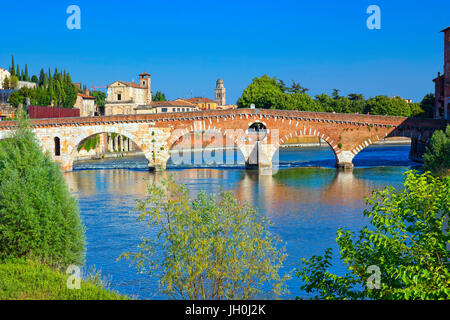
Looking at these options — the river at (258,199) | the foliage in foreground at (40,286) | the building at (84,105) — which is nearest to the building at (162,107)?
the building at (84,105)

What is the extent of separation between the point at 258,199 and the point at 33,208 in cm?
1402

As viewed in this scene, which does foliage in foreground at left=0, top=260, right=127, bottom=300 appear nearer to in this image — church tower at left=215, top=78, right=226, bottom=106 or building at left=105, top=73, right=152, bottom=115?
building at left=105, top=73, right=152, bottom=115

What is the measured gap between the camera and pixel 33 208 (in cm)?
1177

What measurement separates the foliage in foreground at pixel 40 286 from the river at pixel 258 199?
7.27 feet

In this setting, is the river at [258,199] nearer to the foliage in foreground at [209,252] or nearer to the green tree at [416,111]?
the foliage in foreground at [209,252]

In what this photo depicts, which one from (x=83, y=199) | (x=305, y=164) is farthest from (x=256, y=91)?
(x=83, y=199)

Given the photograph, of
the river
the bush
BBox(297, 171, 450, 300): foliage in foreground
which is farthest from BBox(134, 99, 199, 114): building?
BBox(297, 171, 450, 300): foliage in foreground

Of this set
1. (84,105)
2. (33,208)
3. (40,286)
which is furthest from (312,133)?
(84,105)

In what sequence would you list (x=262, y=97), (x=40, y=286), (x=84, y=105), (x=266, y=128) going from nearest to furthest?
(x=40, y=286)
(x=266, y=128)
(x=262, y=97)
(x=84, y=105)

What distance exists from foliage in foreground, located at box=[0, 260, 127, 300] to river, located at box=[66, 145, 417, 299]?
87.3 inches

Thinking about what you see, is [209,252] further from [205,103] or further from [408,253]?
[205,103]

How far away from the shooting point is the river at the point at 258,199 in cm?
1488

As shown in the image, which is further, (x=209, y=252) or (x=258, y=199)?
(x=258, y=199)
